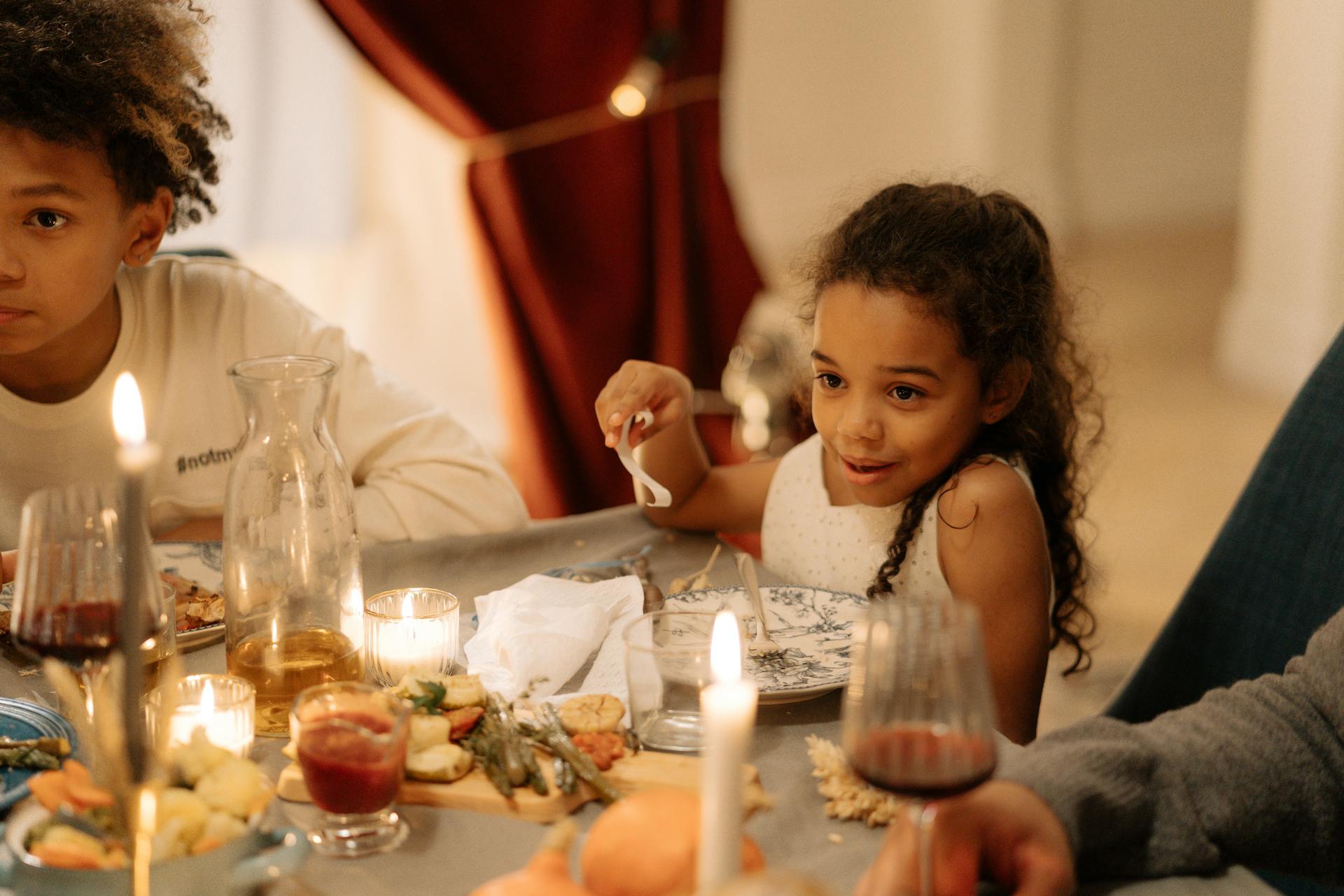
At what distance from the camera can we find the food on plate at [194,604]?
114cm

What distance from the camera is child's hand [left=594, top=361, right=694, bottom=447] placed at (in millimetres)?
1396

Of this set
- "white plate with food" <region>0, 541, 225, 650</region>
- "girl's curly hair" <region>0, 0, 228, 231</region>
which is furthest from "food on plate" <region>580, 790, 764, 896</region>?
"girl's curly hair" <region>0, 0, 228, 231</region>

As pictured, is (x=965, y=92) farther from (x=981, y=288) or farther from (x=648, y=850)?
(x=648, y=850)

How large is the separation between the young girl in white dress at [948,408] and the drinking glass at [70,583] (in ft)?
2.02

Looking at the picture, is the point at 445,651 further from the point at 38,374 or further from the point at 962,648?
the point at 38,374

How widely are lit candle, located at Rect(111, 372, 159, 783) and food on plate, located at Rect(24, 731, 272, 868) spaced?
92mm

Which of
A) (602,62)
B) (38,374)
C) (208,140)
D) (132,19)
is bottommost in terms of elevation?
(38,374)

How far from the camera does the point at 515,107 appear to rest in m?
2.80

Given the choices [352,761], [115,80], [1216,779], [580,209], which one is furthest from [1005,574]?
[580,209]

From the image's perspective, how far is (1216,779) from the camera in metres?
0.85

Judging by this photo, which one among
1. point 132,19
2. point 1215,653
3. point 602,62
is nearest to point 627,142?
point 602,62

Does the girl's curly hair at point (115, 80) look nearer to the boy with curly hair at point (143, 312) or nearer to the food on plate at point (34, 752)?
the boy with curly hair at point (143, 312)

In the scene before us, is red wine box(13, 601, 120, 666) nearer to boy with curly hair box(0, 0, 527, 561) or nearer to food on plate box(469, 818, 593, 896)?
food on plate box(469, 818, 593, 896)

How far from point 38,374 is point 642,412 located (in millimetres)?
786
